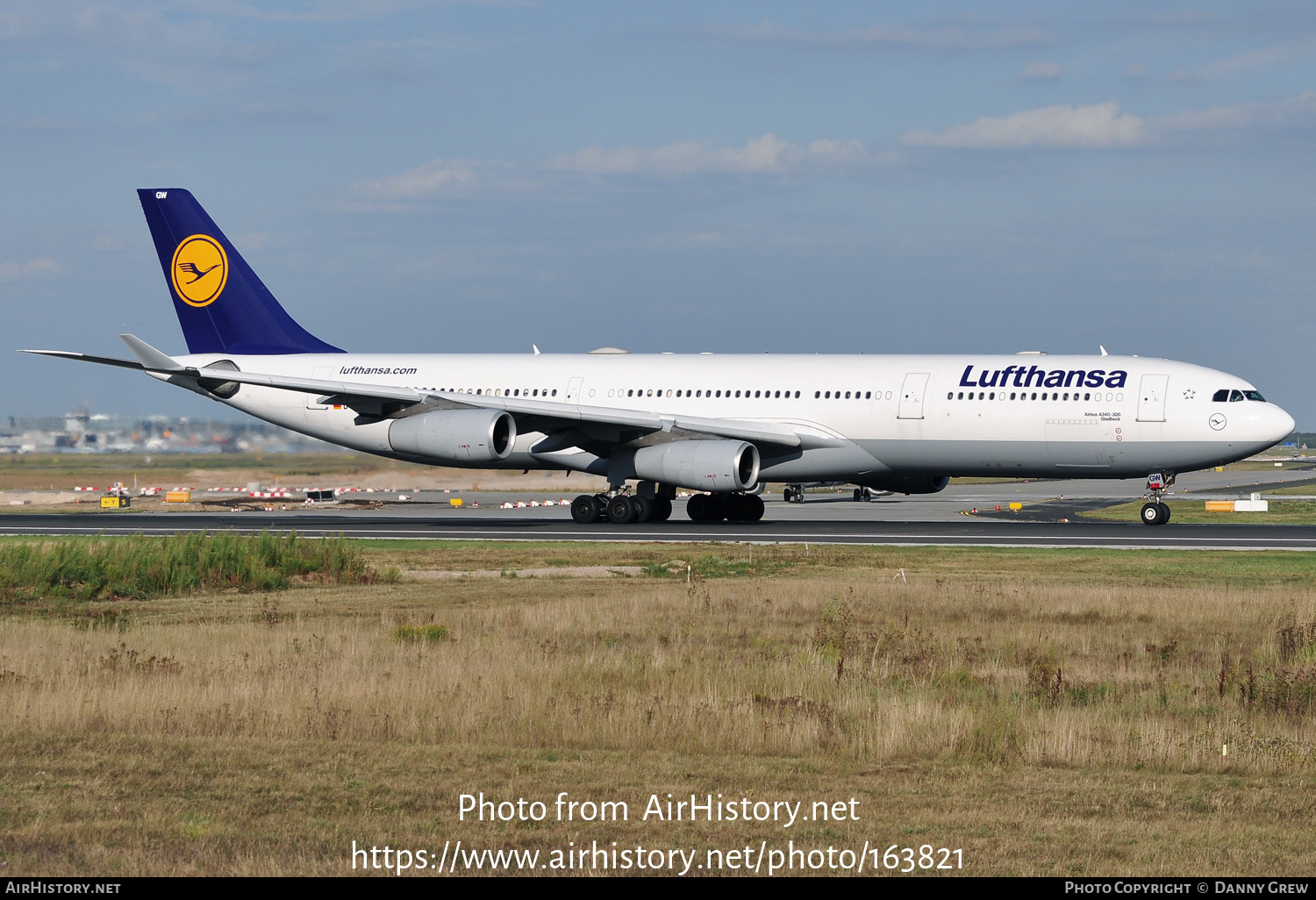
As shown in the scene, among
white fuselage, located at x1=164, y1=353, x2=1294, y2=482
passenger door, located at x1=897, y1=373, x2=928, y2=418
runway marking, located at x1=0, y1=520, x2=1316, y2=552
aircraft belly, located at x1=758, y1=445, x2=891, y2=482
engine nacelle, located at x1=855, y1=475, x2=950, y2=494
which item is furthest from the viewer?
engine nacelle, located at x1=855, y1=475, x2=950, y2=494

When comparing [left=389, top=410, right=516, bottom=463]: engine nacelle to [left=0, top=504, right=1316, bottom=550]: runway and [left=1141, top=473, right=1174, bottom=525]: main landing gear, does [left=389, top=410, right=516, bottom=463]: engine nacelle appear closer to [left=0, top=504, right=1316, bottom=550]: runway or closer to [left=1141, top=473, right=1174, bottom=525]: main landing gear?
[left=0, top=504, right=1316, bottom=550]: runway

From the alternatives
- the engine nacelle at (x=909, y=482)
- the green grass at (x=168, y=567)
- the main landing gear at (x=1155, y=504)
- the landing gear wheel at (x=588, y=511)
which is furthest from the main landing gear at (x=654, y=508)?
the green grass at (x=168, y=567)

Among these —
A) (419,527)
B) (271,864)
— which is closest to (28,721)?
(271,864)

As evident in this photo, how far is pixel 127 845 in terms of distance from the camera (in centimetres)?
882

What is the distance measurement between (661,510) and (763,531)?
4186 mm

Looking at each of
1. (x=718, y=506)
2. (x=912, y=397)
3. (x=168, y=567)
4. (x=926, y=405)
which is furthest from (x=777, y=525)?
(x=168, y=567)

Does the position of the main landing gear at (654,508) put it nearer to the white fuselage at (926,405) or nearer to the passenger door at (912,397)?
the white fuselage at (926,405)

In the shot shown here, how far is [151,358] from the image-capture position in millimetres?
39469

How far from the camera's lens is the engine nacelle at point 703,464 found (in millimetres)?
36906

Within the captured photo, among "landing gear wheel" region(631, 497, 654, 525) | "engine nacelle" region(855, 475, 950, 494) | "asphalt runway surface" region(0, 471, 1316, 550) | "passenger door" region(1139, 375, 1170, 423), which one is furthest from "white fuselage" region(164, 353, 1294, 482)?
"asphalt runway surface" region(0, 471, 1316, 550)

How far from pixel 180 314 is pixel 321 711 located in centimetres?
3648

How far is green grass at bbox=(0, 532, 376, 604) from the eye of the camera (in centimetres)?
2431

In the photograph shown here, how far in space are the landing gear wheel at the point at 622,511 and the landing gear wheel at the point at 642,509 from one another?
0.05 meters

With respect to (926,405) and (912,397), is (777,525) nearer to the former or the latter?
(912,397)
